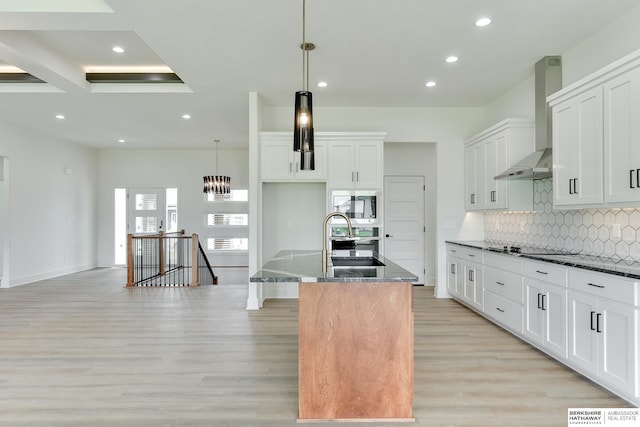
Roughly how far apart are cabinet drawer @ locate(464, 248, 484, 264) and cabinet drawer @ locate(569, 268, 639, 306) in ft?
5.24

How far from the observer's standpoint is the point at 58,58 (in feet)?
14.4

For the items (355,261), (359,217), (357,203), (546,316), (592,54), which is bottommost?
(546,316)

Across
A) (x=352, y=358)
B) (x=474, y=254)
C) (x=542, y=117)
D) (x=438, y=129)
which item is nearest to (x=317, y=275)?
(x=352, y=358)

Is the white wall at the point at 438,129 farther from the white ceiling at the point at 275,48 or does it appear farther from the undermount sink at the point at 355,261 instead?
the undermount sink at the point at 355,261

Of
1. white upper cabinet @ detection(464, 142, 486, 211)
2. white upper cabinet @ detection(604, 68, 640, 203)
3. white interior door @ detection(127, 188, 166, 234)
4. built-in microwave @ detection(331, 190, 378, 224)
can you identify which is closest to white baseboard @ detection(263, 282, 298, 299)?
built-in microwave @ detection(331, 190, 378, 224)

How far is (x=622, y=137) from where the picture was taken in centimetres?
272

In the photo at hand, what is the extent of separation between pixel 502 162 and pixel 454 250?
1490 millimetres

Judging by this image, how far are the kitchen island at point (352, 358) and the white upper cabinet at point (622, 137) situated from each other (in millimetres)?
1892

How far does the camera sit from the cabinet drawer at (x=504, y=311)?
370cm

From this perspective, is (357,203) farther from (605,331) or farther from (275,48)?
(605,331)

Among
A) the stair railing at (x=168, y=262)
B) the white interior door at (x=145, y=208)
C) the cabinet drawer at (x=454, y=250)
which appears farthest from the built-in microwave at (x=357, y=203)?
the white interior door at (x=145, y=208)

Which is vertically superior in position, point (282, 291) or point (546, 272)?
point (546, 272)

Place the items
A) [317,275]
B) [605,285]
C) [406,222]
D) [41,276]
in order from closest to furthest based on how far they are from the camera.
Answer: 1. [317,275]
2. [605,285]
3. [406,222]
4. [41,276]

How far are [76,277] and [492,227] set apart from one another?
810cm
